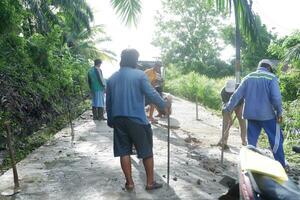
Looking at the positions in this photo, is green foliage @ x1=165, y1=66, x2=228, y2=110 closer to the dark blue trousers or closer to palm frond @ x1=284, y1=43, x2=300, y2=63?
palm frond @ x1=284, y1=43, x2=300, y2=63

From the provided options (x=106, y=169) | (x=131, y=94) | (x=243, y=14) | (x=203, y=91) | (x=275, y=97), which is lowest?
(x=106, y=169)

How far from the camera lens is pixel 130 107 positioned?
5.57 meters

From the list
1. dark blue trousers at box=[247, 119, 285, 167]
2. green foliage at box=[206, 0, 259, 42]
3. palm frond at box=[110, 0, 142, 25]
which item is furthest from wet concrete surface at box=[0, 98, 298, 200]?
palm frond at box=[110, 0, 142, 25]

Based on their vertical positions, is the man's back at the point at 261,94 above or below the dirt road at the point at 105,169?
above

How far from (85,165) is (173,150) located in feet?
6.62

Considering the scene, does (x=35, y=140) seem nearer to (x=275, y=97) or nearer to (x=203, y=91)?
(x=275, y=97)

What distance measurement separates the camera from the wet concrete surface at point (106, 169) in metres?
5.77

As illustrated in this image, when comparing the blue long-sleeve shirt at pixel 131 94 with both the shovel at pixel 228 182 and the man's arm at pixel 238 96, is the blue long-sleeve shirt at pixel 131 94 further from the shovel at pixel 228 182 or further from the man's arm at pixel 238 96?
the man's arm at pixel 238 96

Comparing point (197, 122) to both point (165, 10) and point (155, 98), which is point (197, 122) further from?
point (165, 10)

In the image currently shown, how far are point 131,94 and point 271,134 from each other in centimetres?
241

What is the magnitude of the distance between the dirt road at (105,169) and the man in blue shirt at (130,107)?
56 cm

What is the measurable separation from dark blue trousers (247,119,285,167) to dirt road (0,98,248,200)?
682 mm

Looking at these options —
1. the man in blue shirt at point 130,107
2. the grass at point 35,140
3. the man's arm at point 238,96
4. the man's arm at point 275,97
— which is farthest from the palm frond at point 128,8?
the grass at point 35,140

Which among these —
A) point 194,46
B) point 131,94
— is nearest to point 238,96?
point 131,94
